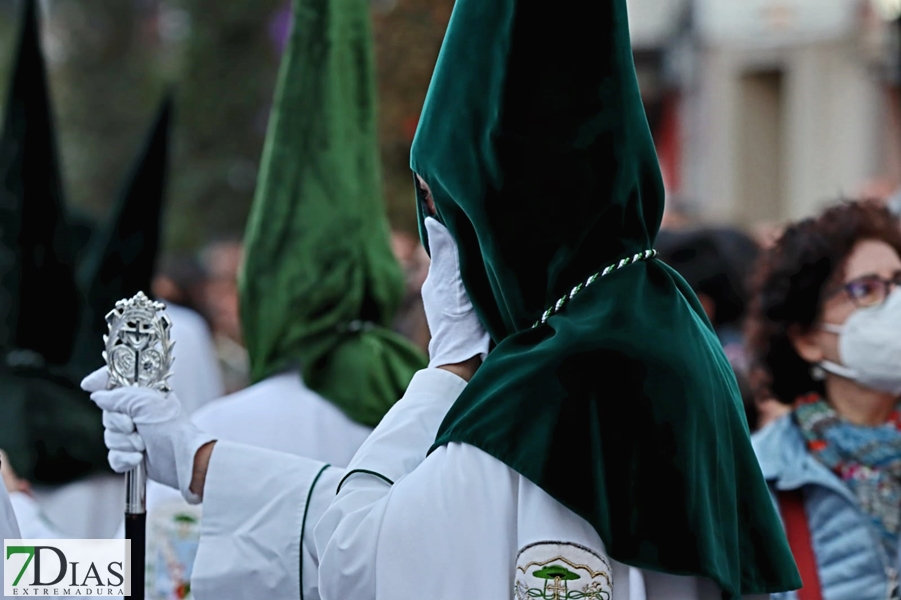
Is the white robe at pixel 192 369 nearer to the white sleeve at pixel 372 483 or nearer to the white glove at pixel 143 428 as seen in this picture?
the white glove at pixel 143 428

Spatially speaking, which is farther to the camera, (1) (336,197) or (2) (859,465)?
(1) (336,197)

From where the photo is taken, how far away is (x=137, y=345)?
2676 mm

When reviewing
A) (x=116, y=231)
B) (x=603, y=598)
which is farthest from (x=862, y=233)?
(x=116, y=231)

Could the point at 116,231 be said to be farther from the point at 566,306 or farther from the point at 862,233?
the point at 566,306

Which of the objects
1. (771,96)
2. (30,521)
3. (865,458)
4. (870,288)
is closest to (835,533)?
(865,458)

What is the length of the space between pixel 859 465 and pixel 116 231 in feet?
8.49

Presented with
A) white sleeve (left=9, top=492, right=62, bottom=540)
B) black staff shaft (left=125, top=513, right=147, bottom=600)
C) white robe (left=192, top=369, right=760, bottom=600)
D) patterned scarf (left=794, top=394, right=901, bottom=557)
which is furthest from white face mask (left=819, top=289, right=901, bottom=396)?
white sleeve (left=9, top=492, right=62, bottom=540)

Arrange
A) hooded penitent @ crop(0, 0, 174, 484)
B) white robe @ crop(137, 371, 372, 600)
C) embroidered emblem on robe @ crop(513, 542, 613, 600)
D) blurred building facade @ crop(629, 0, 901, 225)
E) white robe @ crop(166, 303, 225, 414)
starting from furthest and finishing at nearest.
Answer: blurred building facade @ crop(629, 0, 901, 225) < white robe @ crop(166, 303, 225, 414) < hooded penitent @ crop(0, 0, 174, 484) < white robe @ crop(137, 371, 372, 600) < embroidered emblem on robe @ crop(513, 542, 613, 600)

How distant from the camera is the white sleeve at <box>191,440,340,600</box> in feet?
8.80

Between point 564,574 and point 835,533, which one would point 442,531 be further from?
point 835,533

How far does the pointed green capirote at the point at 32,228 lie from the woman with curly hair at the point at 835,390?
2.18m

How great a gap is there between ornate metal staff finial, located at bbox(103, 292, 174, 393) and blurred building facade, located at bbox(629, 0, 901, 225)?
31.8ft

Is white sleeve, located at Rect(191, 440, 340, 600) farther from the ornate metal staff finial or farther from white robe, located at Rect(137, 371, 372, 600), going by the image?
white robe, located at Rect(137, 371, 372, 600)

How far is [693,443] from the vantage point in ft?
7.30
